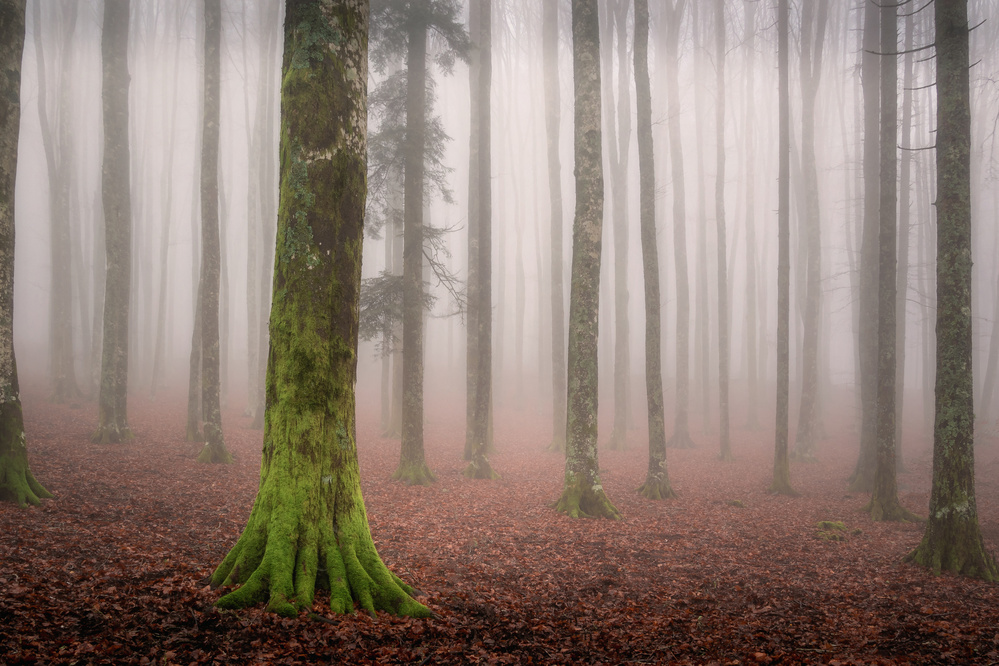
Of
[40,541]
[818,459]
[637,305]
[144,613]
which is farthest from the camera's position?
[637,305]

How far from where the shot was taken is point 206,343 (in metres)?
13.3

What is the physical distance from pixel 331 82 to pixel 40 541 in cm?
550

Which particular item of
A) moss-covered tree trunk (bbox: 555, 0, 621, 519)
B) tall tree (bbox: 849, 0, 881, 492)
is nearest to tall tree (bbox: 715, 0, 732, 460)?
tall tree (bbox: 849, 0, 881, 492)

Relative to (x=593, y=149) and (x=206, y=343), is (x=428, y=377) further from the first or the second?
(x=593, y=149)

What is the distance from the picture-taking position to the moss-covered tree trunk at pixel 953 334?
7238mm

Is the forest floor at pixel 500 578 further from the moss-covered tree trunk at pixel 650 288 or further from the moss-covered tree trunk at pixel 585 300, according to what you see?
the moss-covered tree trunk at pixel 650 288

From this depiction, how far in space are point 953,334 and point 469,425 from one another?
35.7ft

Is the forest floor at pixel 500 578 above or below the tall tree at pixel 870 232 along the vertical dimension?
below

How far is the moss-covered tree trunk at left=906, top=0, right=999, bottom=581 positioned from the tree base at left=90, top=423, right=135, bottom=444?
16.1 m

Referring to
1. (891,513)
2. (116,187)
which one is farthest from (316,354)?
(116,187)

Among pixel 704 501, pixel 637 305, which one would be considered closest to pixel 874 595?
pixel 704 501

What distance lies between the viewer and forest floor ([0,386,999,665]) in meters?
3.82

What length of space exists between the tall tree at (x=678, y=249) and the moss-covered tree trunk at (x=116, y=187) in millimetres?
18207

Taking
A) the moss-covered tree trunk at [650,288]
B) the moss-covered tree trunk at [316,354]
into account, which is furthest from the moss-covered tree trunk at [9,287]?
the moss-covered tree trunk at [650,288]
